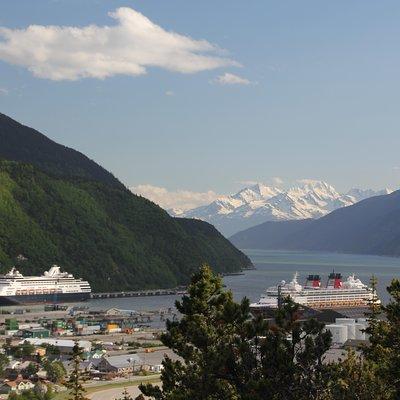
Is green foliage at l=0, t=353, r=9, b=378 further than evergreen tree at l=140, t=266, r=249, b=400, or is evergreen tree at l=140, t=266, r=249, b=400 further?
green foliage at l=0, t=353, r=9, b=378

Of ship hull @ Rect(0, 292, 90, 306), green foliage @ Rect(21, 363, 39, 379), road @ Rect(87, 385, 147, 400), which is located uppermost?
ship hull @ Rect(0, 292, 90, 306)

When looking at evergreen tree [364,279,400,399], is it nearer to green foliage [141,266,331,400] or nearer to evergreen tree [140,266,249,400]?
green foliage [141,266,331,400]

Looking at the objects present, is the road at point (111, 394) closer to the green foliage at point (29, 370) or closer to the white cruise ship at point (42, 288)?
the green foliage at point (29, 370)

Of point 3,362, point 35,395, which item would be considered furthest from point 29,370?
point 35,395

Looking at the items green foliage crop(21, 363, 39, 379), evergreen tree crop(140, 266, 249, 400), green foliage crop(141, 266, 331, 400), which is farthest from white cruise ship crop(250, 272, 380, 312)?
green foliage crop(141, 266, 331, 400)

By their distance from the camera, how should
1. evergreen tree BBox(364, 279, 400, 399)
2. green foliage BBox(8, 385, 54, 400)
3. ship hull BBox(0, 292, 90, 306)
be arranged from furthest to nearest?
1. ship hull BBox(0, 292, 90, 306)
2. green foliage BBox(8, 385, 54, 400)
3. evergreen tree BBox(364, 279, 400, 399)

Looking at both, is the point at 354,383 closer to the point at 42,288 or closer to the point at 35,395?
the point at 35,395

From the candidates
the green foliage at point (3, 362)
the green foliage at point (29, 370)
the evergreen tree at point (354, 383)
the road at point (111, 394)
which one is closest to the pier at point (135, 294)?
the green foliage at point (3, 362)

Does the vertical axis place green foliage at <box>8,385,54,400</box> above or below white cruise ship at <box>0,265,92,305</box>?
below
